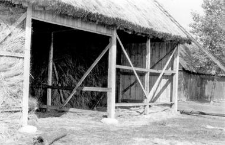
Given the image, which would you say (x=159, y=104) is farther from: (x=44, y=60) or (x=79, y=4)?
(x=79, y=4)

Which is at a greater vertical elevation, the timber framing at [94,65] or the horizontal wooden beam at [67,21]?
the horizontal wooden beam at [67,21]

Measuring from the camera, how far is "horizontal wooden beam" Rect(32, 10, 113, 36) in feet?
29.2

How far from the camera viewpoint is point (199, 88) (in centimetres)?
3180

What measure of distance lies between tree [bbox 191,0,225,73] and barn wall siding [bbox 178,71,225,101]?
2492 mm

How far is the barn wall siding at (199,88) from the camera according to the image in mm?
28875

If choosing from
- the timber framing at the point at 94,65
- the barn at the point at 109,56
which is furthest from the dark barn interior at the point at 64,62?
the timber framing at the point at 94,65

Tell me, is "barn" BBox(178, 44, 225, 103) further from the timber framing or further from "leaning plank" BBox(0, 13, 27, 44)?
"leaning plank" BBox(0, 13, 27, 44)

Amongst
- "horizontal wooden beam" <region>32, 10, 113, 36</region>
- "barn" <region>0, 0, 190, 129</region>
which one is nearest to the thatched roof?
"barn" <region>0, 0, 190, 129</region>

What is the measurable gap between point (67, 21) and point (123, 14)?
241cm

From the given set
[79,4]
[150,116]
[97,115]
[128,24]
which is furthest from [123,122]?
[79,4]

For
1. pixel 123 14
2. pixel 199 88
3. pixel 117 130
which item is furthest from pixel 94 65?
pixel 199 88

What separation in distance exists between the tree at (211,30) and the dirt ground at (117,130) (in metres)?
12.4

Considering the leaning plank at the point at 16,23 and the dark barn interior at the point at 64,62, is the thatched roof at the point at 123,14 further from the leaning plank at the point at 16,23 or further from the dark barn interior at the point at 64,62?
the dark barn interior at the point at 64,62

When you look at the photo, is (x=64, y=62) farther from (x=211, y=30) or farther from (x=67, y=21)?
(x=211, y=30)
